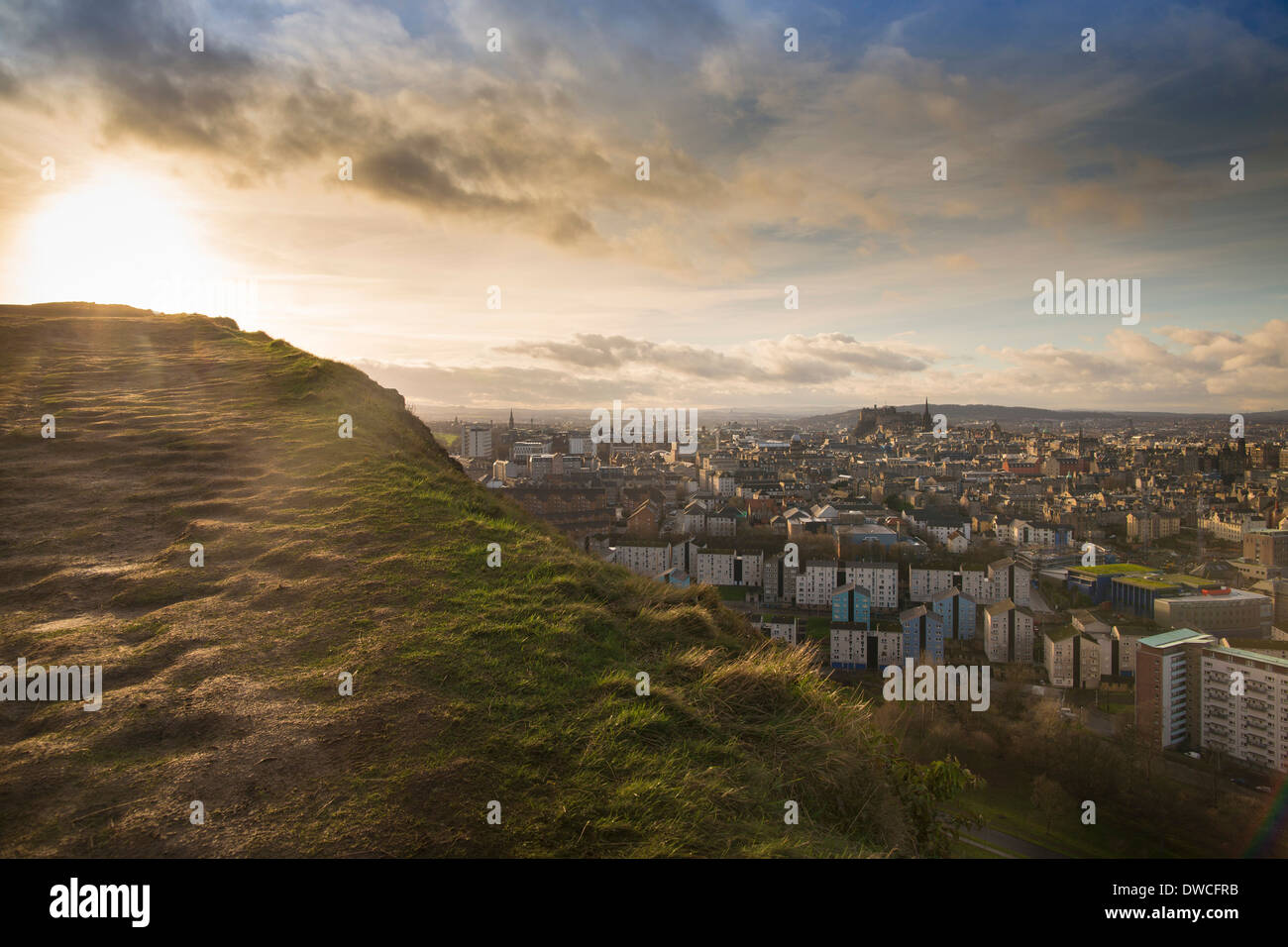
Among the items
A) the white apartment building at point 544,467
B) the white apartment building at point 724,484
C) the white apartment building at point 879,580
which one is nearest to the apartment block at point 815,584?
the white apartment building at point 879,580

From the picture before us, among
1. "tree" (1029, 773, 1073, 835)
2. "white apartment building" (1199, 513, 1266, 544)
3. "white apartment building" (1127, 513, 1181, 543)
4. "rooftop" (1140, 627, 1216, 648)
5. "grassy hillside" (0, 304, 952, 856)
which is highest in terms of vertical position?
"grassy hillside" (0, 304, 952, 856)

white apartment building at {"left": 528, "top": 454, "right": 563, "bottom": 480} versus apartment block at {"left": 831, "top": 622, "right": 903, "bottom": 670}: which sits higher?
white apartment building at {"left": 528, "top": 454, "right": 563, "bottom": 480}

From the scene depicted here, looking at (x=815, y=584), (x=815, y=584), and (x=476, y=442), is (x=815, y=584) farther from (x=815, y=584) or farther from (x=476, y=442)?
(x=476, y=442)

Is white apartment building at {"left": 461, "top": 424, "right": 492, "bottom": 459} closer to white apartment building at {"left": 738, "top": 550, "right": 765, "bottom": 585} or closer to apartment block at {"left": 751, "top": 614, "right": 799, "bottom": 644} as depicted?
white apartment building at {"left": 738, "top": 550, "right": 765, "bottom": 585}

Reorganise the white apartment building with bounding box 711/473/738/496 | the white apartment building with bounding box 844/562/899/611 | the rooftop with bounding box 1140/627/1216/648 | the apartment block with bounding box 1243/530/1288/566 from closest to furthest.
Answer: the rooftop with bounding box 1140/627/1216/648
the apartment block with bounding box 1243/530/1288/566
the white apartment building with bounding box 844/562/899/611
the white apartment building with bounding box 711/473/738/496

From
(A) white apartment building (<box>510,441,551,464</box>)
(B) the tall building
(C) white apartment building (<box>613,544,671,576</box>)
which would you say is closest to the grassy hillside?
(B) the tall building

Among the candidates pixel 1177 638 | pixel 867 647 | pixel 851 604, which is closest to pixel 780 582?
pixel 851 604
